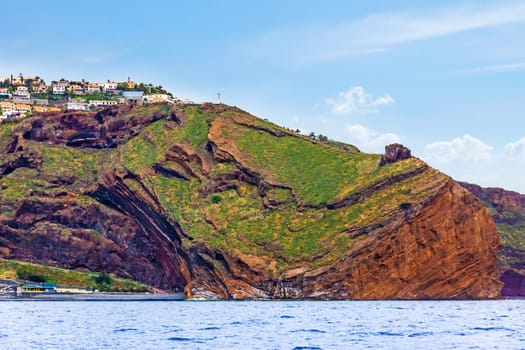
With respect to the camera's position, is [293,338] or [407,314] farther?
[407,314]

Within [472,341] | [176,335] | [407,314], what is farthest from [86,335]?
[407,314]

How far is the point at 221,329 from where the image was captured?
113 meters

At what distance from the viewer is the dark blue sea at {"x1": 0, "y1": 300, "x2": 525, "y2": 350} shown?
9181 centimetres

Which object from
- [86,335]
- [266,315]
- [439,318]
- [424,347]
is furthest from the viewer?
[266,315]

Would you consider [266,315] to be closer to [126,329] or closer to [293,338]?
[126,329]

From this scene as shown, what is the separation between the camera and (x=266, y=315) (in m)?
145

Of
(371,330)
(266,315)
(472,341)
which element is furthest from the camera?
(266,315)

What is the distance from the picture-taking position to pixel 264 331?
10944 cm

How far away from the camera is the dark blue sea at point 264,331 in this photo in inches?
3615

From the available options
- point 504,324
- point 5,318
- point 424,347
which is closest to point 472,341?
point 424,347

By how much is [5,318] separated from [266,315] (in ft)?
113

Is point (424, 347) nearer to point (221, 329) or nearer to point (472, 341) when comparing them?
point (472, 341)

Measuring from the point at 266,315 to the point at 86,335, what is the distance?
150ft

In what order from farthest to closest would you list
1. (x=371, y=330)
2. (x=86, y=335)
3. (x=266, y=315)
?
(x=266, y=315)
(x=371, y=330)
(x=86, y=335)
